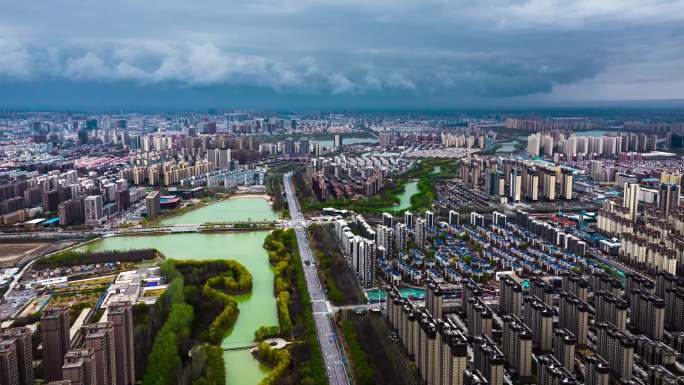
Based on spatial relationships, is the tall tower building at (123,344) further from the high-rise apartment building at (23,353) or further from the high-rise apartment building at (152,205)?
the high-rise apartment building at (152,205)

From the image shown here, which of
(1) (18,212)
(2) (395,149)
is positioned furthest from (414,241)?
(2) (395,149)

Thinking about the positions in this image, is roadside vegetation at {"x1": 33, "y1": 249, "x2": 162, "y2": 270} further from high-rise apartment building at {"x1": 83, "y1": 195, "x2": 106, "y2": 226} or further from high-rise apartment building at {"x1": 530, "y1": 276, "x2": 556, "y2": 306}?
high-rise apartment building at {"x1": 530, "y1": 276, "x2": 556, "y2": 306}

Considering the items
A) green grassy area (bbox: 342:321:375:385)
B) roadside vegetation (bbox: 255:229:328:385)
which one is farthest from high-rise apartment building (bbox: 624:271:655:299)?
roadside vegetation (bbox: 255:229:328:385)

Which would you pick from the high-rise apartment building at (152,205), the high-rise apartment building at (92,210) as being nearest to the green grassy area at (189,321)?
the high-rise apartment building at (92,210)

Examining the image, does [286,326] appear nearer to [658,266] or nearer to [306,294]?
[306,294]

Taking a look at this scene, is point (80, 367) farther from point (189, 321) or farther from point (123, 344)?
point (189, 321)

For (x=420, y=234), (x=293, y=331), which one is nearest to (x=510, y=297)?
(x=293, y=331)
